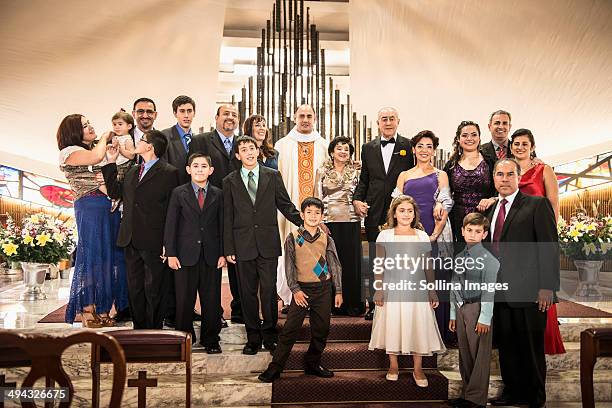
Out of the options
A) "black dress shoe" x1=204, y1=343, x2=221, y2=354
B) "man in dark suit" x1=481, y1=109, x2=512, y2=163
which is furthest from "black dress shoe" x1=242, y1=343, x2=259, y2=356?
"man in dark suit" x1=481, y1=109, x2=512, y2=163

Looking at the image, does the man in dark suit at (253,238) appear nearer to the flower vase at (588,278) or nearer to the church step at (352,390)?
the church step at (352,390)

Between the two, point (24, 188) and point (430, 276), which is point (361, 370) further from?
point (24, 188)

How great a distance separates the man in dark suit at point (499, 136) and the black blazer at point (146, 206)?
2.27 metres

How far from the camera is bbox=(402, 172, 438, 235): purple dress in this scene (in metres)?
3.99

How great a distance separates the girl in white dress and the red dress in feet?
2.67

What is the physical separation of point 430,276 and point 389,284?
28 cm

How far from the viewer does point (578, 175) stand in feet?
31.0

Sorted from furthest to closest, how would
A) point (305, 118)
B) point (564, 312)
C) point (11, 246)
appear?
point (11, 246)
point (564, 312)
point (305, 118)

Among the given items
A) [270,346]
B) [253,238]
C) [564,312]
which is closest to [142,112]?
[253,238]

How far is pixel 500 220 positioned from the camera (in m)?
3.67

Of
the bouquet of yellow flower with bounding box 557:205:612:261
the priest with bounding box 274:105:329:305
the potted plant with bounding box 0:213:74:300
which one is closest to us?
the priest with bounding box 274:105:329:305

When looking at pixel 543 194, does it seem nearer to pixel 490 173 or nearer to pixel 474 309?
pixel 490 173

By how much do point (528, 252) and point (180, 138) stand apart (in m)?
2.57

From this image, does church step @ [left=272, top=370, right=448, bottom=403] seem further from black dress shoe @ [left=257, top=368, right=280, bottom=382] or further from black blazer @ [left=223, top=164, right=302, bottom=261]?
black blazer @ [left=223, top=164, right=302, bottom=261]
